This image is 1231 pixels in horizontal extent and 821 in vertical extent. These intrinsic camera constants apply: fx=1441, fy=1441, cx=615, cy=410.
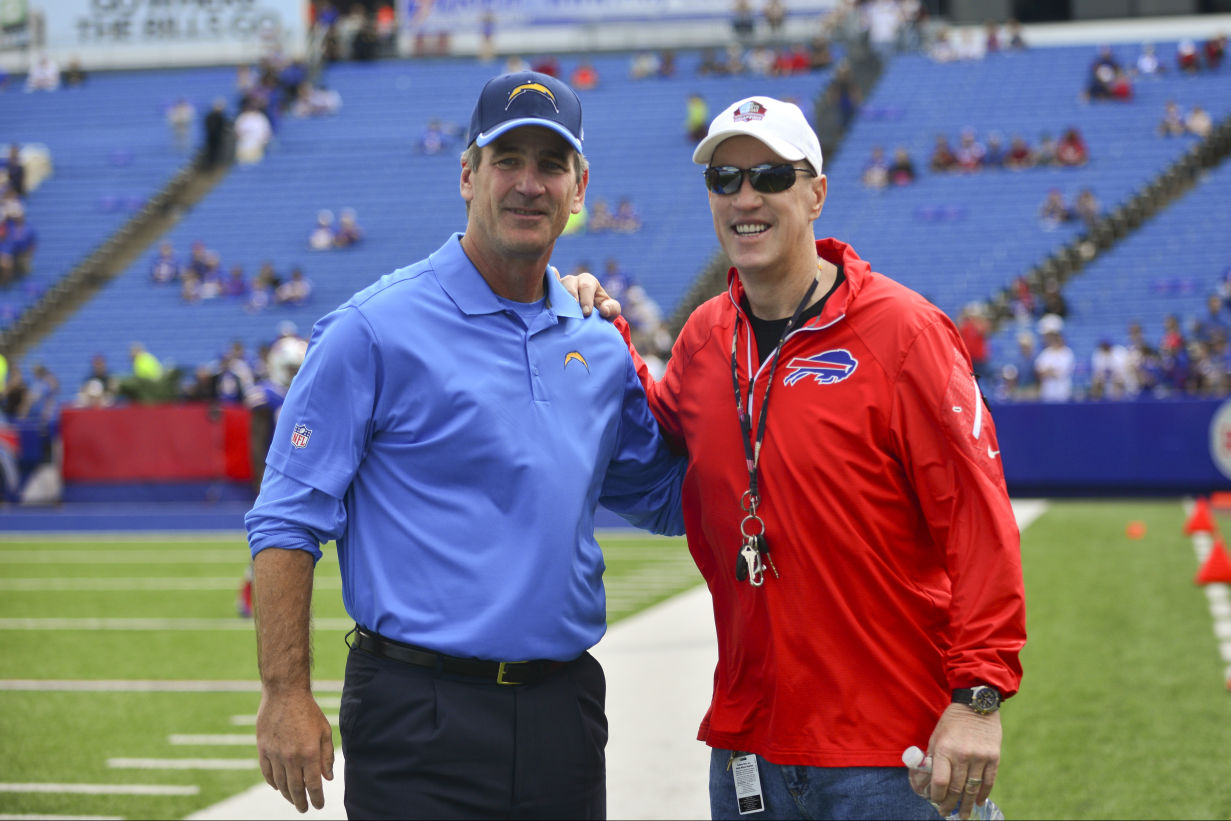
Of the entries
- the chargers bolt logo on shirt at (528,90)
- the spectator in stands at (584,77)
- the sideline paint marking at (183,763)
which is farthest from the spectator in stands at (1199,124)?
the chargers bolt logo on shirt at (528,90)

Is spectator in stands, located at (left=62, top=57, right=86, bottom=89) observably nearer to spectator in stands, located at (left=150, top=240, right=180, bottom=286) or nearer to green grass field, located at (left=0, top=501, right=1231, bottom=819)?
spectator in stands, located at (left=150, top=240, right=180, bottom=286)

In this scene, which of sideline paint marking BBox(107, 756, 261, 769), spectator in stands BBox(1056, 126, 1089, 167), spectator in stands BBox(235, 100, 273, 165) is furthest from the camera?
spectator in stands BBox(235, 100, 273, 165)

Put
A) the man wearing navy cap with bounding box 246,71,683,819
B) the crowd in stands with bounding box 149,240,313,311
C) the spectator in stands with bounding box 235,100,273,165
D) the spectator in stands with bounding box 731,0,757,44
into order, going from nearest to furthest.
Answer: the man wearing navy cap with bounding box 246,71,683,819 < the crowd in stands with bounding box 149,240,313,311 < the spectator in stands with bounding box 731,0,757,44 < the spectator in stands with bounding box 235,100,273,165

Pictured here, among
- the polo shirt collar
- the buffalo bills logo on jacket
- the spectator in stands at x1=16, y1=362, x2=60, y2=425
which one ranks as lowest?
the spectator in stands at x1=16, y1=362, x2=60, y2=425

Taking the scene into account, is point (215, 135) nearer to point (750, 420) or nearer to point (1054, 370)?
point (1054, 370)

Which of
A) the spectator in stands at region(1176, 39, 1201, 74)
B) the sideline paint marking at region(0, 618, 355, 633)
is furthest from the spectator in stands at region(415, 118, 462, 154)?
the sideline paint marking at region(0, 618, 355, 633)

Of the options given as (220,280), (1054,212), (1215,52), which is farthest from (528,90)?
(1215,52)

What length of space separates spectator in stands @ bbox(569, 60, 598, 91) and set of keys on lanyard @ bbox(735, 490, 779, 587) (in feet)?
102

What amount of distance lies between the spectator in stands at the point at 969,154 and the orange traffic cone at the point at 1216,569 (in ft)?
55.6

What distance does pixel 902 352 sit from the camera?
9.82 ft

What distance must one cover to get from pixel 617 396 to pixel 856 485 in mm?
628

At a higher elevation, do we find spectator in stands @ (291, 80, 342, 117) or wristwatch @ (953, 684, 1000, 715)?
wristwatch @ (953, 684, 1000, 715)

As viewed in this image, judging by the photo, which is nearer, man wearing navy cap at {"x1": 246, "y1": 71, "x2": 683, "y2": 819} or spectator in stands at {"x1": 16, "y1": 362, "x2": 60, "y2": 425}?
man wearing navy cap at {"x1": 246, "y1": 71, "x2": 683, "y2": 819}

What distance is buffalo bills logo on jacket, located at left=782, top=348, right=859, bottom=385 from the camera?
119 inches
